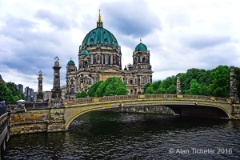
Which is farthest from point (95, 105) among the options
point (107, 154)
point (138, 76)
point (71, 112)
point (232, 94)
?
point (138, 76)

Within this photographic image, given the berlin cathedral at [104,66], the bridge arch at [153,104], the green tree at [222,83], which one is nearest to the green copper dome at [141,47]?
the berlin cathedral at [104,66]

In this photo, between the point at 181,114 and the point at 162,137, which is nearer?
the point at 162,137

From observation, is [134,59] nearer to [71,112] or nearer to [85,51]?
[85,51]

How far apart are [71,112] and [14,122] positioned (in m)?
7.13

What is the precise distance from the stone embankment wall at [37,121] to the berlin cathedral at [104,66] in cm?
8507

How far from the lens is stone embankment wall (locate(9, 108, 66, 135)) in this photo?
3141 cm

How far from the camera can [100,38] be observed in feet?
431

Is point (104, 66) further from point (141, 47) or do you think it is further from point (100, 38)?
point (141, 47)

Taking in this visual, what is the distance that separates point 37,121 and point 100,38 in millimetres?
102315

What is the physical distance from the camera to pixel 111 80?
92.6 meters

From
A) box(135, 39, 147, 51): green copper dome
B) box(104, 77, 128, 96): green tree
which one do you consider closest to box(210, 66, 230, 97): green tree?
box(104, 77, 128, 96): green tree

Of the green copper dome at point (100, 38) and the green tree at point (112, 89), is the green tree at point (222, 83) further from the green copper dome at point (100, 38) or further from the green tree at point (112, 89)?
the green copper dome at point (100, 38)

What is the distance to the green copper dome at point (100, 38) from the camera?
132 m

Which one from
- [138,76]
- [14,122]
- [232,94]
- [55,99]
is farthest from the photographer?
[138,76]
